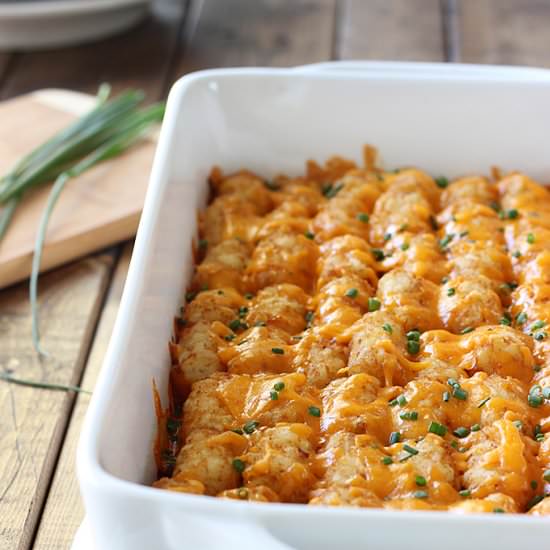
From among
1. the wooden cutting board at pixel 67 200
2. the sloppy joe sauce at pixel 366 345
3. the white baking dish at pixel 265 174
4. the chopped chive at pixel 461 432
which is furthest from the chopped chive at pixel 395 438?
the wooden cutting board at pixel 67 200

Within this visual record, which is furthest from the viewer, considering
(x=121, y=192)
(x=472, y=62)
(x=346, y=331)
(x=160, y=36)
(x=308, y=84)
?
(x=160, y=36)

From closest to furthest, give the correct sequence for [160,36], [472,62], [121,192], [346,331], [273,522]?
[273,522] < [346,331] < [121,192] < [472,62] < [160,36]

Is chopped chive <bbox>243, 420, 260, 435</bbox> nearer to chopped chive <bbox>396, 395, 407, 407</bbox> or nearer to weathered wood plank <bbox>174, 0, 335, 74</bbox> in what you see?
chopped chive <bbox>396, 395, 407, 407</bbox>

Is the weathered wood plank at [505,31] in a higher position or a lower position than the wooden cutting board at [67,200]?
lower

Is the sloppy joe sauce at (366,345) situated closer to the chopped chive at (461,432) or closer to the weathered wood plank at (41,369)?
the chopped chive at (461,432)

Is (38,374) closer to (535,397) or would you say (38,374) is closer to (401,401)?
(401,401)

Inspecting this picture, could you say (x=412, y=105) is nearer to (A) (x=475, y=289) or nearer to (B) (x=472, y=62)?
(A) (x=475, y=289)

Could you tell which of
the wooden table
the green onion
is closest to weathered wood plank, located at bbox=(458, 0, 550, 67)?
the wooden table

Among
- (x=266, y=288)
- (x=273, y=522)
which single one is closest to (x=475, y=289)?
(x=266, y=288)
